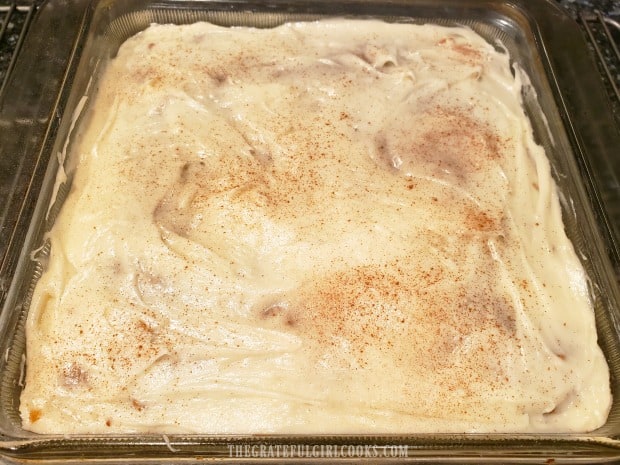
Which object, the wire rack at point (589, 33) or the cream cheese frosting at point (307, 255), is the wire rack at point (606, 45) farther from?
the cream cheese frosting at point (307, 255)

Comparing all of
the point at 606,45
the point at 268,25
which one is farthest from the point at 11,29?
the point at 606,45

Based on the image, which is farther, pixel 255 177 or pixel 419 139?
pixel 419 139

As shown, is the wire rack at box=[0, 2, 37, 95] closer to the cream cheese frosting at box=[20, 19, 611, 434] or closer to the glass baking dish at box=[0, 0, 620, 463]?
the glass baking dish at box=[0, 0, 620, 463]

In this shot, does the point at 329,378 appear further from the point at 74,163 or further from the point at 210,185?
the point at 74,163

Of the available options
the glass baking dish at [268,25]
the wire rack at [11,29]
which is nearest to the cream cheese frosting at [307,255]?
the glass baking dish at [268,25]

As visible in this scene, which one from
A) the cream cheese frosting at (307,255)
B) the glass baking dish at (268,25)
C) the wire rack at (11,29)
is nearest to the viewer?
the glass baking dish at (268,25)

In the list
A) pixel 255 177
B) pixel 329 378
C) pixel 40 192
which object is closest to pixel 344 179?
pixel 255 177

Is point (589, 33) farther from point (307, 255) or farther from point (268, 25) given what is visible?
point (307, 255)
